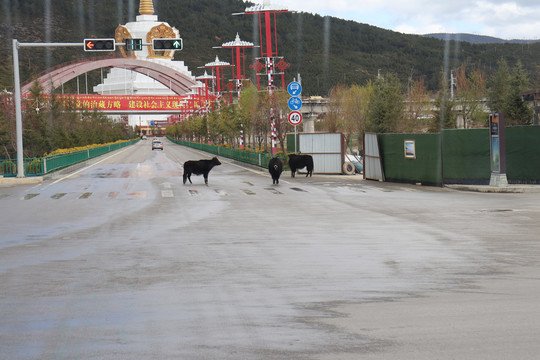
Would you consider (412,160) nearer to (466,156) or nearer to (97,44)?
(466,156)

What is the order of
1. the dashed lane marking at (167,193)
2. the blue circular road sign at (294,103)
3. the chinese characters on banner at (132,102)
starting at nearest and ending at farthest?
the dashed lane marking at (167,193), the blue circular road sign at (294,103), the chinese characters on banner at (132,102)

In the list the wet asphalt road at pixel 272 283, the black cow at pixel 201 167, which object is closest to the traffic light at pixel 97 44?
the black cow at pixel 201 167

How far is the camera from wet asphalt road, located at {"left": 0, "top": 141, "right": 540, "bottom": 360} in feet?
20.6

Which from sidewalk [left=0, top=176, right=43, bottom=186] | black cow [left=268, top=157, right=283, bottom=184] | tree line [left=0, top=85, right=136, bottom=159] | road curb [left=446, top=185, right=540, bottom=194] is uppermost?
tree line [left=0, top=85, right=136, bottom=159]

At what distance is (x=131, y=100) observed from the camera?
556 ft

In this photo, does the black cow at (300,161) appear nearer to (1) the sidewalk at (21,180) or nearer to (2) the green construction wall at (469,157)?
(2) the green construction wall at (469,157)

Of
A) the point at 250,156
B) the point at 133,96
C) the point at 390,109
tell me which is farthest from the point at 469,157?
the point at 133,96

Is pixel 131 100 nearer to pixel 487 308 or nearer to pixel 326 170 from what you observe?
pixel 326 170

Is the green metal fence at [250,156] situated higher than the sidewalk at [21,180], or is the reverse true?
the green metal fence at [250,156]

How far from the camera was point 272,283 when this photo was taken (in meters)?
9.16

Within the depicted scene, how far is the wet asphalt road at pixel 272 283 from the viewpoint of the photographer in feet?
20.6

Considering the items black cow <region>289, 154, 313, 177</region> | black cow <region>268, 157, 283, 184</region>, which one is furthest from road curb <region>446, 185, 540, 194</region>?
black cow <region>289, 154, 313, 177</region>

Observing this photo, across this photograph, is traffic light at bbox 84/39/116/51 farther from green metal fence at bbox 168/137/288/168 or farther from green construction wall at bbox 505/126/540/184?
green construction wall at bbox 505/126/540/184

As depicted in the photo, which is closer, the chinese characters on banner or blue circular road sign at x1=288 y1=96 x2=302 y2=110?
blue circular road sign at x1=288 y1=96 x2=302 y2=110
